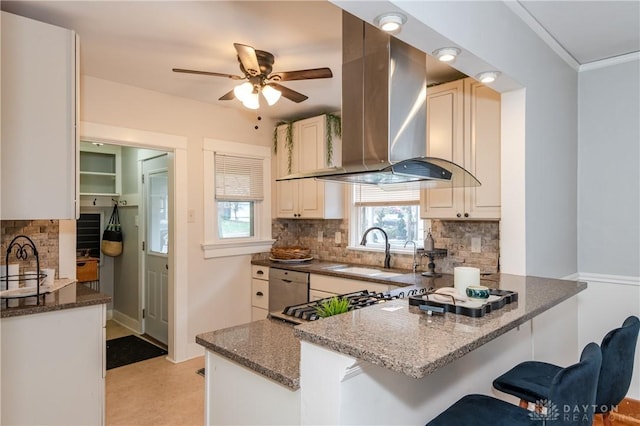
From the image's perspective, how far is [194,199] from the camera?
3799 mm

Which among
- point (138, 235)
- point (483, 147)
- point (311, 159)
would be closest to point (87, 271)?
point (138, 235)

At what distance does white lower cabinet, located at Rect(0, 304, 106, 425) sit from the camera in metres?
1.96

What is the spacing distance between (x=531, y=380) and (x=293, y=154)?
3145mm

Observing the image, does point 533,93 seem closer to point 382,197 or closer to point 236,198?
point 382,197

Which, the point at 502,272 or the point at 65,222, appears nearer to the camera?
the point at 502,272

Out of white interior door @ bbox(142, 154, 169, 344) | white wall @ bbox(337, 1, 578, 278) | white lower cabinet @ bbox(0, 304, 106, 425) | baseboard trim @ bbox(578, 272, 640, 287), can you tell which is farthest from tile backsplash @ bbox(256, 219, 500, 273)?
white lower cabinet @ bbox(0, 304, 106, 425)

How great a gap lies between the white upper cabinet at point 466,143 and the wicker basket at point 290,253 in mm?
1508

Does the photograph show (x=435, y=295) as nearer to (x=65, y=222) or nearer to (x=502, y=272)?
(x=502, y=272)

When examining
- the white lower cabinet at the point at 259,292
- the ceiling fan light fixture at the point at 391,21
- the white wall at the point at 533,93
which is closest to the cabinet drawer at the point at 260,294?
the white lower cabinet at the point at 259,292

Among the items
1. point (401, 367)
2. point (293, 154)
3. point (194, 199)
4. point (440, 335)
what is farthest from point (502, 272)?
point (194, 199)

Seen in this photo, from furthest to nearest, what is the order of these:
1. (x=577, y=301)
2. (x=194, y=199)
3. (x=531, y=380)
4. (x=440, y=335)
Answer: (x=194, y=199) → (x=577, y=301) → (x=531, y=380) → (x=440, y=335)

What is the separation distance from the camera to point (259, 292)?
4.15 meters

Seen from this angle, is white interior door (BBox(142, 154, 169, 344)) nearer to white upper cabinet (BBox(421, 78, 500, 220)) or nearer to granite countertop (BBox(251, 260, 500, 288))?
granite countertop (BBox(251, 260, 500, 288))

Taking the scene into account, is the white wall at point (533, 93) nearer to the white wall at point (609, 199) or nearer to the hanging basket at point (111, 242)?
the white wall at point (609, 199)
